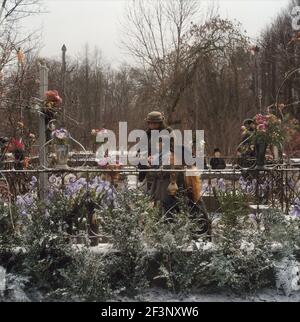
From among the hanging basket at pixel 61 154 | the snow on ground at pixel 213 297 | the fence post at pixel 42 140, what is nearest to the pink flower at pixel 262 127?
the hanging basket at pixel 61 154

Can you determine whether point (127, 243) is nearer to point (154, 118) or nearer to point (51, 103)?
point (154, 118)

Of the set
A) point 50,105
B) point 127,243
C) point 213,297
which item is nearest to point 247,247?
Answer: point 213,297

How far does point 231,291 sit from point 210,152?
1379cm

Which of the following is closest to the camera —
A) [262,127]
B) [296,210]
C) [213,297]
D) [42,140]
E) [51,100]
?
[213,297]

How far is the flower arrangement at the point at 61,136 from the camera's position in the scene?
5.41m

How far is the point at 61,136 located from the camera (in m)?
5.42

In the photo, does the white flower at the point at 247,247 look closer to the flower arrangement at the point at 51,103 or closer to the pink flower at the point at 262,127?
the pink flower at the point at 262,127

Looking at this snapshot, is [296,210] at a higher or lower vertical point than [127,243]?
higher

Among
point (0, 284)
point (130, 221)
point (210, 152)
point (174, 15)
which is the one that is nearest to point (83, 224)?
point (130, 221)

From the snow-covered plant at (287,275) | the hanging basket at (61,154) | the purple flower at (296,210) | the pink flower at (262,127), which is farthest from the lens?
the pink flower at (262,127)

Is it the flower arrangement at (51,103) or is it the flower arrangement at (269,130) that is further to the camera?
→ the flower arrangement at (269,130)

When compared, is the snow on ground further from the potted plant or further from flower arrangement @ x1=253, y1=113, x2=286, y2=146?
the potted plant

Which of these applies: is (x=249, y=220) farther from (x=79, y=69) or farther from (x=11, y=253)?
(x=79, y=69)

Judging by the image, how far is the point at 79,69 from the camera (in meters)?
33.2
